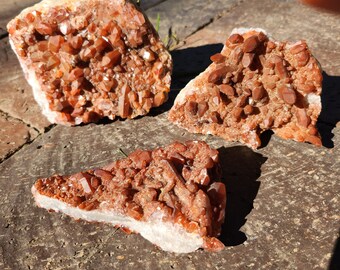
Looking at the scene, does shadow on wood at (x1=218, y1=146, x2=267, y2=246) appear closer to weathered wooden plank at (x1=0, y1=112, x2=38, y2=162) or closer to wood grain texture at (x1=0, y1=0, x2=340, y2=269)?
wood grain texture at (x1=0, y1=0, x2=340, y2=269)

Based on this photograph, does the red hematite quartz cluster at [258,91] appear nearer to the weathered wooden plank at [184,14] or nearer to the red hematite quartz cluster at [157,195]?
the red hematite quartz cluster at [157,195]

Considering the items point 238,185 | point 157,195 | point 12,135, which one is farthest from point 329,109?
point 12,135

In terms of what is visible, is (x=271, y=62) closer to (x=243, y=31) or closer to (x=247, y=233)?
(x=243, y=31)

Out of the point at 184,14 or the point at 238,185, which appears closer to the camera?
the point at 238,185

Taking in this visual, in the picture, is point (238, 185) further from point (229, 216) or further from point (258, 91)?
point (258, 91)

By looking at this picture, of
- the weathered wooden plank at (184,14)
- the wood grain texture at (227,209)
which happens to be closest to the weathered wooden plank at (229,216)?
the wood grain texture at (227,209)

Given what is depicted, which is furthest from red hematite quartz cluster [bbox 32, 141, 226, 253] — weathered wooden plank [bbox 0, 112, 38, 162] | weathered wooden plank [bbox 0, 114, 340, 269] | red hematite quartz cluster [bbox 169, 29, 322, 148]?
Result: weathered wooden plank [bbox 0, 112, 38, 162]
